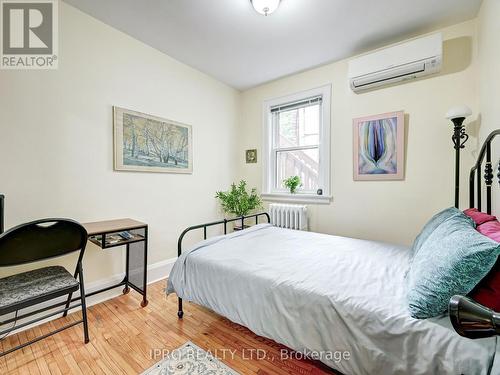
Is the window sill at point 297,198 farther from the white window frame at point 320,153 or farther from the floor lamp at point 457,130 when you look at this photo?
the floor lamp at point 457,130

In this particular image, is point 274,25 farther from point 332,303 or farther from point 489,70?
point 332,303

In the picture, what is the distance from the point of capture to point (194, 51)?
2.71 metres

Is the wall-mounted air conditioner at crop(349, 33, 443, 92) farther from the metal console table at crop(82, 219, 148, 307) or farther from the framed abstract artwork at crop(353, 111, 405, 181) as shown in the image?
the metal console table at crop(82, 219, 148, 307)

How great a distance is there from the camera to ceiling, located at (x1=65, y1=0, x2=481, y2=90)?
2.00 m

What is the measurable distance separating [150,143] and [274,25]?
180 cm

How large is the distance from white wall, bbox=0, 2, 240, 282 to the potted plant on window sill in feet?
1.30

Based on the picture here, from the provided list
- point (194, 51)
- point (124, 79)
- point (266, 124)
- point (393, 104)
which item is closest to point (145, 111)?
point (124, 79)

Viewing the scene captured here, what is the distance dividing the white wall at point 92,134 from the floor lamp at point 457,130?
9.08 ft

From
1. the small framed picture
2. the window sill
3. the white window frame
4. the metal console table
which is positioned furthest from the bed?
the small framed picture

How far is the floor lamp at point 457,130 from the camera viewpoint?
1964mm

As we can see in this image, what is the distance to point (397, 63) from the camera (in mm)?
2344

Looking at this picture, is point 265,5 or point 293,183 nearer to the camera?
point 265,5

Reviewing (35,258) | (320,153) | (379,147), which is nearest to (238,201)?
(320,153)
